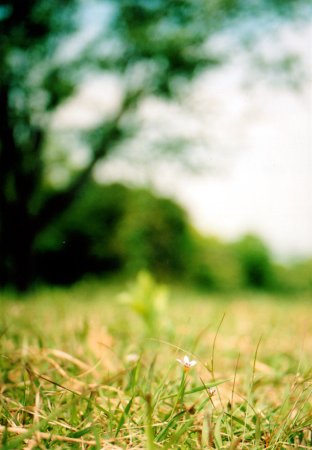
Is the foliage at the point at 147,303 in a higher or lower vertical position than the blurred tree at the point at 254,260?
higher

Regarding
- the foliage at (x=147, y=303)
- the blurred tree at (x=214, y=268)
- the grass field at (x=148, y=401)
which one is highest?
the grass field at (x=148, y=401)

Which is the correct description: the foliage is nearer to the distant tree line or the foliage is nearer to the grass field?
the grass field

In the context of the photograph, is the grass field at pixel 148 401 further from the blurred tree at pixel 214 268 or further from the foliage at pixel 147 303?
the blurred tree at pixel 214 268

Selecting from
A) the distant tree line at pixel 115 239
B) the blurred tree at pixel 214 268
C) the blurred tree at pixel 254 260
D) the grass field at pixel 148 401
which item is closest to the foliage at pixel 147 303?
the grass field at pixel 148 401

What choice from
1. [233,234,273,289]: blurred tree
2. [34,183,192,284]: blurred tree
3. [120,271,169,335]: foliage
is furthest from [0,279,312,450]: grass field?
[233,234,273,289]: blurred tree

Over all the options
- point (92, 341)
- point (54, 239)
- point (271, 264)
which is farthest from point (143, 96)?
point (271, 264)

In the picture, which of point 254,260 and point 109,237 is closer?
point 109,237

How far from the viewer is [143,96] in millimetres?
4820

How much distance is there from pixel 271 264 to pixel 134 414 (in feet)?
33.1

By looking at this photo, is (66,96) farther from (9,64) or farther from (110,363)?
(110,363)

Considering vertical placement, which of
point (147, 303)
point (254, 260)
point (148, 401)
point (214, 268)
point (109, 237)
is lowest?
point (214, 268)

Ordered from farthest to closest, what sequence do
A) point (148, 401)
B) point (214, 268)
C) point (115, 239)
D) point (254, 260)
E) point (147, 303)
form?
point (254, 260)
point (214, 268)
point (115, 239)
point (147, 303)
point (148, 401)

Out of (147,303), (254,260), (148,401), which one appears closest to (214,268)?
(254,260)

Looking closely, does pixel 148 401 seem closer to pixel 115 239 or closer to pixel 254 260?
pixel 115 239
